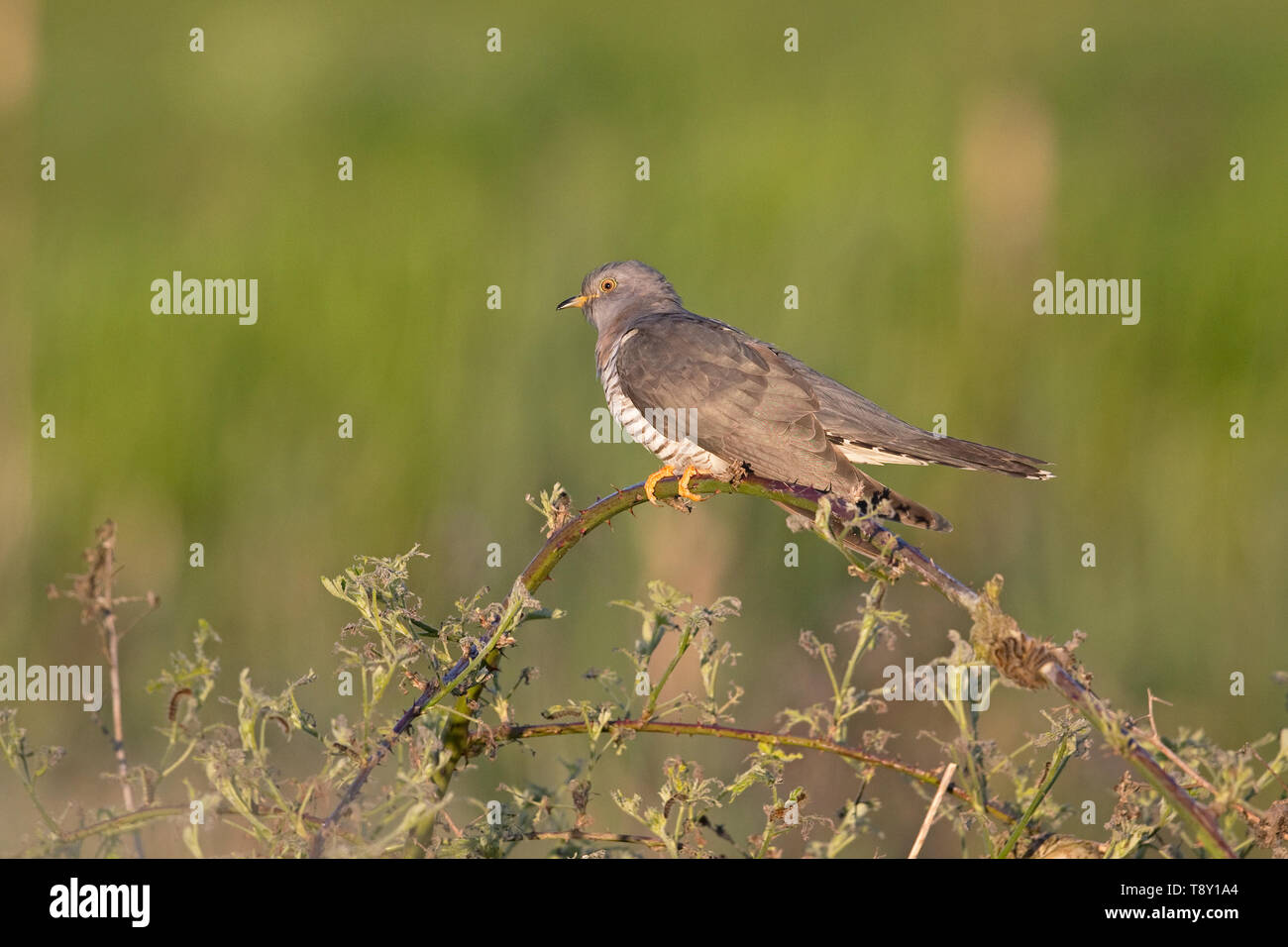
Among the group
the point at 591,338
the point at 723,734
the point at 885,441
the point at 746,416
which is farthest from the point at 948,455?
the point at 591,338

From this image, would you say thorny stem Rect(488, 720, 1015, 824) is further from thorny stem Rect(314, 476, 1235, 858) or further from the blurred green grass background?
the blurred green grass background

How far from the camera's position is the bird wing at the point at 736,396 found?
3275 mm

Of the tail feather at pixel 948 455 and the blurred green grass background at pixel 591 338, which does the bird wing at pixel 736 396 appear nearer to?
the tail feather at pixel 948 455

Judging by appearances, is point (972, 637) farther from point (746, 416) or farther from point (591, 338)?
point (591, 338)

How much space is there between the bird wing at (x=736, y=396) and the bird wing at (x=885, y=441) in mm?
37

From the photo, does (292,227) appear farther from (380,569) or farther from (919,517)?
(380,569)

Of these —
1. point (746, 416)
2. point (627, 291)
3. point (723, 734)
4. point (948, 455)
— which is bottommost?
point (723, 734)

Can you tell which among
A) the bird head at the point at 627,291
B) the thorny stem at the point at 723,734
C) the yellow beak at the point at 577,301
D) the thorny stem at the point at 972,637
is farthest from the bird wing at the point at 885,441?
the thorny stem at the point at 723,734

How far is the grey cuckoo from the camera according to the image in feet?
10.6

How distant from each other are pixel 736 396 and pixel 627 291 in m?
1.04

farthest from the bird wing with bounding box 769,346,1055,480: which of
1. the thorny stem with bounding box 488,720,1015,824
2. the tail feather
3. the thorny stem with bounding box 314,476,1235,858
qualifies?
the thorny stem with bounding box 488,720,1015,824

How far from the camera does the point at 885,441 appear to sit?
10.9ft

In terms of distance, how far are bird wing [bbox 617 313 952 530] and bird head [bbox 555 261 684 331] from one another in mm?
467

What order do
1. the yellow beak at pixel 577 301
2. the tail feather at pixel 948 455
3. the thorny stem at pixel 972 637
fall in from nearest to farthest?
the thorny stem at pixel 972 637, the tail feather at pixel 948 455, the yellow beak at pixel 577 301
